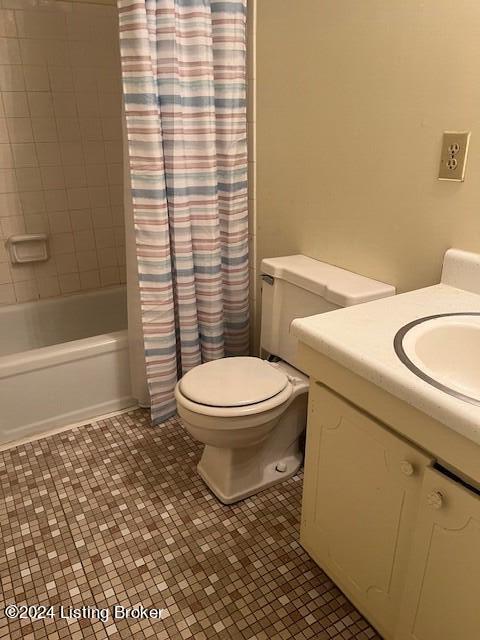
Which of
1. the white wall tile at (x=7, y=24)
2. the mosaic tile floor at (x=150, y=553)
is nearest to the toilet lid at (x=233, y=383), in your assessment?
the mosaic tile floor at (x=150, y=553)

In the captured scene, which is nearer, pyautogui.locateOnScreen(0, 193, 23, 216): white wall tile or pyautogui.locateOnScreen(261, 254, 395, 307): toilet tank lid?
pyautogui.locateOnScreen(261, 254, 395, 307): toilet tank lid

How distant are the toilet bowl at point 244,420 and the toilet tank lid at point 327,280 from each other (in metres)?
0.34

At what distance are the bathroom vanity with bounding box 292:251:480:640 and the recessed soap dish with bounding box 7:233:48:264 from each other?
185 centimetres

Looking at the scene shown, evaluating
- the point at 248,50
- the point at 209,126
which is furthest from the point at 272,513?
the point at 248,50

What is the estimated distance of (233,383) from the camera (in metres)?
1.68

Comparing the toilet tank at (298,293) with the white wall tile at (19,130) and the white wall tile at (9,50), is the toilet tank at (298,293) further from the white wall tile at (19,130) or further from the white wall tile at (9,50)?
the white wall tile at (9,50)

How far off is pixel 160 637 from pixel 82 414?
1100 millimetres

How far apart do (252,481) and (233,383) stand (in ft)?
1.31

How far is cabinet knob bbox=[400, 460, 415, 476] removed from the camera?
3.29 ft

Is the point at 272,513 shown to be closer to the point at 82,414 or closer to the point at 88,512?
the point at 88,512

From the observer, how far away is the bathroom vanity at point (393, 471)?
908mm

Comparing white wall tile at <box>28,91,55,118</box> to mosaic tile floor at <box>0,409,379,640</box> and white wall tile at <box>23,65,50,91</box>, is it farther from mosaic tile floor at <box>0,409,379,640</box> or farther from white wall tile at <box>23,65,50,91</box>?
mosaic tile floor at <box>0,409,379,640</box>

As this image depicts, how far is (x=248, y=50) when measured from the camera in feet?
6.32

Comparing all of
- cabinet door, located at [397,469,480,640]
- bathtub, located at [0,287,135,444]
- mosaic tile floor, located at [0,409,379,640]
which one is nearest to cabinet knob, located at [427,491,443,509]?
cabinet door, located at [397,469,480,640]
